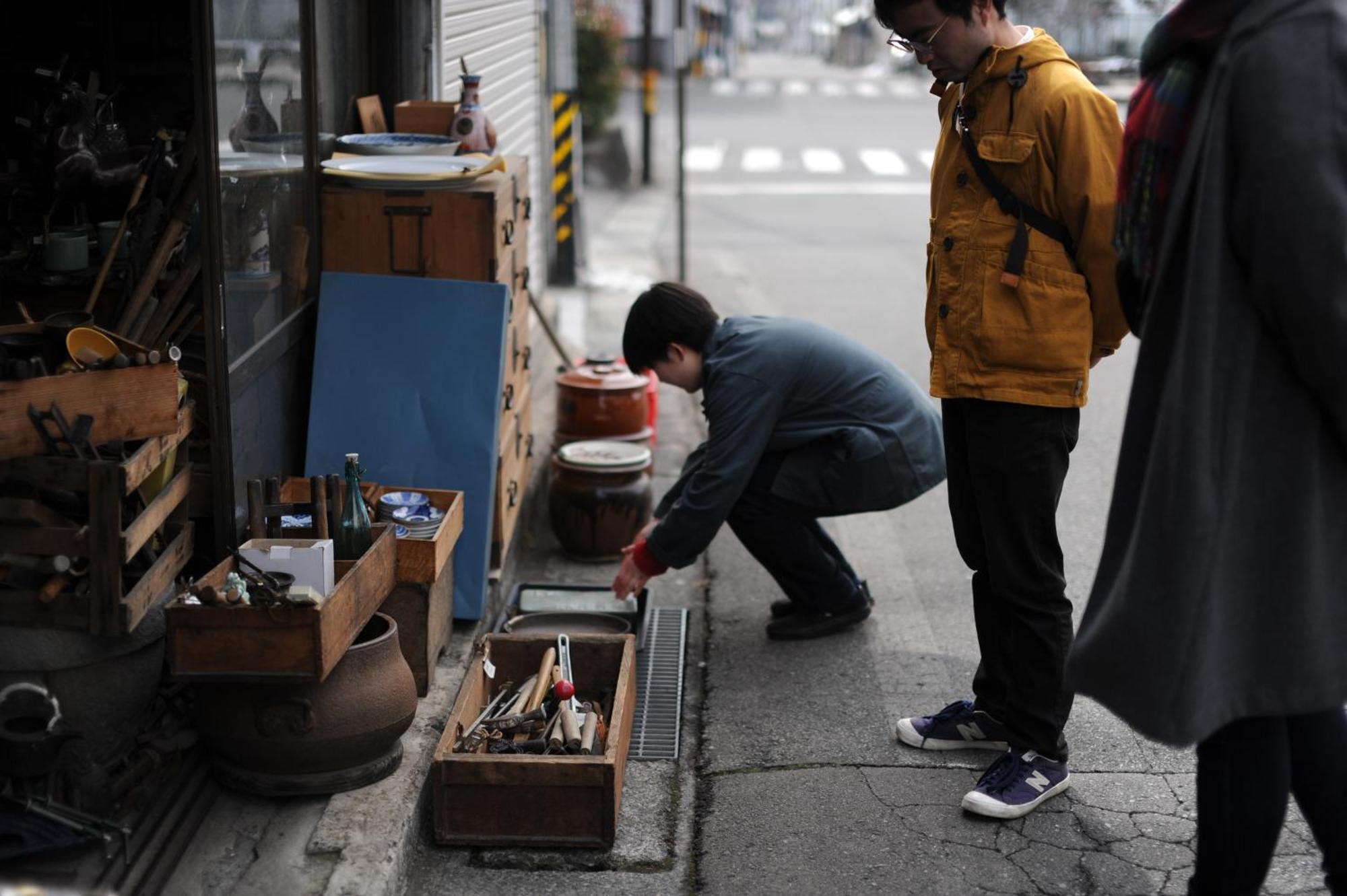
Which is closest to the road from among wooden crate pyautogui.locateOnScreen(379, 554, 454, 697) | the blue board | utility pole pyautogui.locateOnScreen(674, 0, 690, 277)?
wooden crate pyautogui.locateOnScreen(379, 554, 454, 697)

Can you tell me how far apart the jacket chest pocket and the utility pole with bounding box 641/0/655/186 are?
14.3 meters

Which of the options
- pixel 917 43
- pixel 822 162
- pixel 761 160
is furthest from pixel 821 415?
pixel 761 160

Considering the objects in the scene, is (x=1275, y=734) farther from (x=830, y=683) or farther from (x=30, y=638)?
(x=30, y=638)

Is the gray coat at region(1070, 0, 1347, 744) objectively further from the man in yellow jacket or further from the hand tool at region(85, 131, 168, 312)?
the hand tool at region(85, 131, 168, 312)

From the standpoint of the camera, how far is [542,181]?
11562mm

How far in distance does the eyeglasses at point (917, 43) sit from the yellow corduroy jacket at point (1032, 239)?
137mm

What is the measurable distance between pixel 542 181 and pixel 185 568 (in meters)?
7.85

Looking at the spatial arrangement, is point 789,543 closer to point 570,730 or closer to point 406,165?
point 570,730

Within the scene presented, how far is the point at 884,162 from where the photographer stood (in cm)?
2362

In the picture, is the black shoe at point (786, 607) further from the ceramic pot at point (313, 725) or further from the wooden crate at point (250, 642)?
the wooden crate at point (250, 642)

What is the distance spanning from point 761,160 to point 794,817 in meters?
21.1

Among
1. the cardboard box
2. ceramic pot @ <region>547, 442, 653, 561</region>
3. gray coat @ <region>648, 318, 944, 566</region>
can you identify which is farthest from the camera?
ceramic pot @ <region>547, 442, 653, 561</region>

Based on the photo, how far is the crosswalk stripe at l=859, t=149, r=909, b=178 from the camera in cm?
2238

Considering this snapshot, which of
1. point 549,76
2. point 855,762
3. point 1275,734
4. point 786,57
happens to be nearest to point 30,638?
point 855,762
